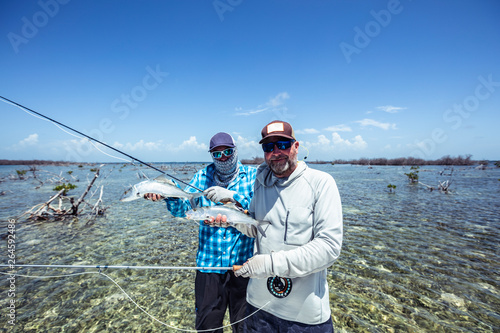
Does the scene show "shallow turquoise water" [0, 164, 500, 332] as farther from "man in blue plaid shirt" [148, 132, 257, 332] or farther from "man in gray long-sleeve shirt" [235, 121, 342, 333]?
"man in gray long-sleeve shirt" [235, 121, 342, 333]

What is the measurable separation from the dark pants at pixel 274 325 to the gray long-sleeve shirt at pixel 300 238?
0.09 meters

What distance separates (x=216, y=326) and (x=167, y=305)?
10.0 feet

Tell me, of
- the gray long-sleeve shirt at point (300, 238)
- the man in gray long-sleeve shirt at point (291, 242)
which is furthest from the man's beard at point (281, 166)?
the gray long-sleeve shirt at point (300, 238)

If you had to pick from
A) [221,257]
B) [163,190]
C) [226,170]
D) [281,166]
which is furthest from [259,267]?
[163,190]

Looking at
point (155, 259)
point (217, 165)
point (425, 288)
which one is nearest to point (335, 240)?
point (217, 165)

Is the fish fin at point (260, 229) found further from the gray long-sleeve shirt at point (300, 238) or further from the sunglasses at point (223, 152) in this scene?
the sunglasses at point (223, 152)

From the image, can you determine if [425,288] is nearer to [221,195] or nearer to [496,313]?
[496,313]

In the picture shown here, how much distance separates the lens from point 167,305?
20.5 feet

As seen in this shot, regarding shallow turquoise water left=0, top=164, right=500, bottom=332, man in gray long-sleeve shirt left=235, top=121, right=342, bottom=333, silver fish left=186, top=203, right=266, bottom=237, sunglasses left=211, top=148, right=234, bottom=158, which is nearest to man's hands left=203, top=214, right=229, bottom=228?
silver fish left=186, top=203, right=266, bottom=237

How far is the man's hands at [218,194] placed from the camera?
4.00 metres

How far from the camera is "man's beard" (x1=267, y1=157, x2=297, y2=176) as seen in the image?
307 cm

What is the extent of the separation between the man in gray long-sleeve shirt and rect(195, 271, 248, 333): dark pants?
2.47ft

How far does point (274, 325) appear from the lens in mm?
3031

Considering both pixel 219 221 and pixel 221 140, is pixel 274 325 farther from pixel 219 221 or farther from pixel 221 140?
pixel 221 140
